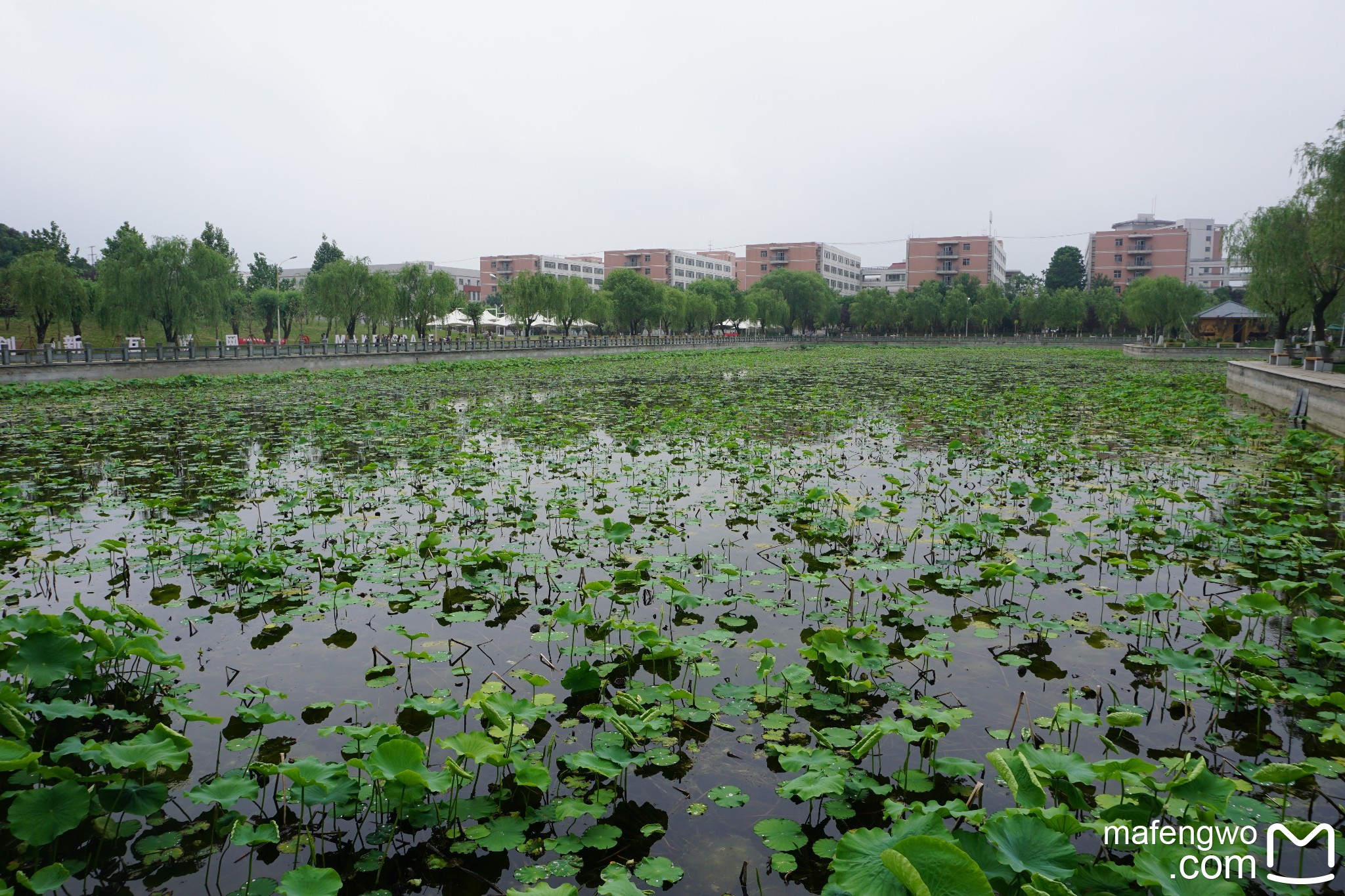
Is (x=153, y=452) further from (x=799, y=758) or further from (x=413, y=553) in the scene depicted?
(x=799, y=758)

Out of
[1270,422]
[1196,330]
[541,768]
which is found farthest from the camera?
[1196,330]

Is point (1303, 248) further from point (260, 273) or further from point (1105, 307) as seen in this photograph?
point (260, 273)

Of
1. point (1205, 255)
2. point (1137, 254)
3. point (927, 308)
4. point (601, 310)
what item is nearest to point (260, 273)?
point (601, 310)

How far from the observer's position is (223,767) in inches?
117

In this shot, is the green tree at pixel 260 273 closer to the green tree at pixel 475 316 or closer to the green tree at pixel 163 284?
the green tree at pixel 475 316

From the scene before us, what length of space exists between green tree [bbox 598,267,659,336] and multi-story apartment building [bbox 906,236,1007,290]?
147 feet

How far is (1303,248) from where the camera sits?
2608 centimetres

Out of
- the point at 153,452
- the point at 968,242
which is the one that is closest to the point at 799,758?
the point at 153,452

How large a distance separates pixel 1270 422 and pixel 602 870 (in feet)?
46.5

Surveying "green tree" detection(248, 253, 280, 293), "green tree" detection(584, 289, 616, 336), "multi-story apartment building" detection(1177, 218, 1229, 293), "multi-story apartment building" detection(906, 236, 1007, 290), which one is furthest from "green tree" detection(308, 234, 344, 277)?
"multi-story apartment building" detection(1177, 218, 1229, 293)

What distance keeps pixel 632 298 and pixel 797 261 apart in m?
51.4

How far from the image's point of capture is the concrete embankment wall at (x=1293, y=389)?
1244 cm

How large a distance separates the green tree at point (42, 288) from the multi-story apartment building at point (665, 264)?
234 feet

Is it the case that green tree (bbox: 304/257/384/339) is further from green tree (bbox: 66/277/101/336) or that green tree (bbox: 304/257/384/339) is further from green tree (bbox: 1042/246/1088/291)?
green tree (bbox: 1042/246/1088/291)
